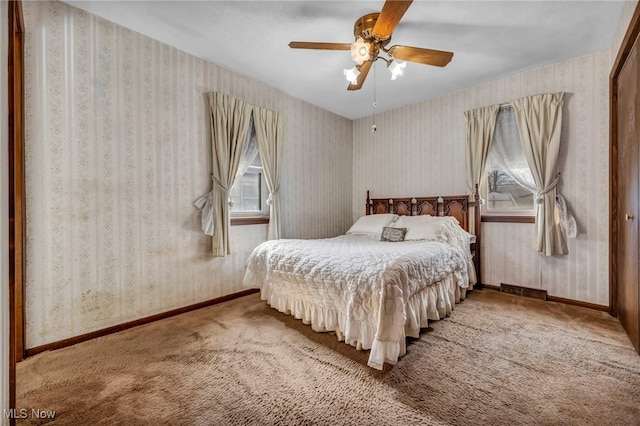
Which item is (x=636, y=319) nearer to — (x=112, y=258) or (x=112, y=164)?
(x=112, y=258)

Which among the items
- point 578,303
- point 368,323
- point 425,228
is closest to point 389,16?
point 368,323

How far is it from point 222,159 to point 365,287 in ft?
6.81

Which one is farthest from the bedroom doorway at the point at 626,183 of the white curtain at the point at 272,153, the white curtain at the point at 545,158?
the white curtain at the point at 272,153

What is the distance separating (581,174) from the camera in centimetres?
281

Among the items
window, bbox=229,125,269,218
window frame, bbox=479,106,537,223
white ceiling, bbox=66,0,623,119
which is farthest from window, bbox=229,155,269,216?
window frame, bbox=479,106,537,223

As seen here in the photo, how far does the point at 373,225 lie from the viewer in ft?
12.3

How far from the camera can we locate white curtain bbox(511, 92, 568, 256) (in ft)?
9.39

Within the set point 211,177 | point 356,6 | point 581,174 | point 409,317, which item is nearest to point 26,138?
point 211,177

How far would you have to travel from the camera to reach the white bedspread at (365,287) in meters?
1.76

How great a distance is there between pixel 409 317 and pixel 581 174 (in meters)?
2.51

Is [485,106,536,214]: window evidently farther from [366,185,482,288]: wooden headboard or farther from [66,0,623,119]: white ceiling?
[66,0,623,119]: white ceiling

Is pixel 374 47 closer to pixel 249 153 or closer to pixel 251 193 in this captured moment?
pixel 249 153

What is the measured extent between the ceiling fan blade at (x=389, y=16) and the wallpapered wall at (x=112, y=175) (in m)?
1.94

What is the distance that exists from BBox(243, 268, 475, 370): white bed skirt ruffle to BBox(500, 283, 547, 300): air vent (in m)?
0.53
